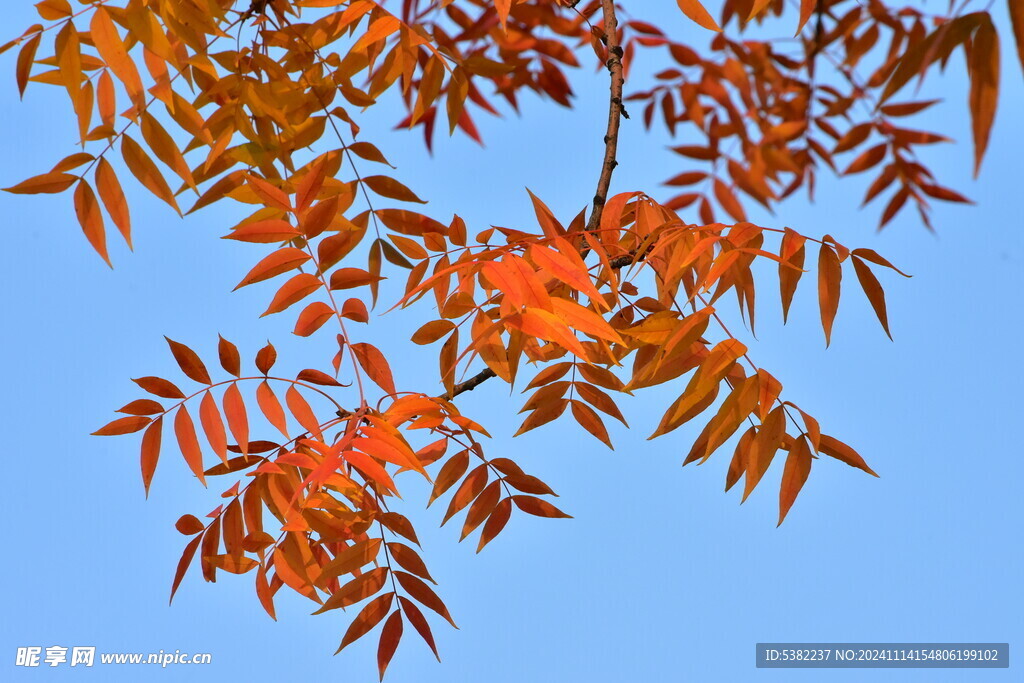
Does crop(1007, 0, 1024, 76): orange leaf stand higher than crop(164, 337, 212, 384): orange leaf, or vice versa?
crop(164, 337, 212, 384): orange leaf

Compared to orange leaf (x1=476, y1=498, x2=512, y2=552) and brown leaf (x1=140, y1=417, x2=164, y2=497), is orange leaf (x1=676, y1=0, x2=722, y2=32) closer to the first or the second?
orange leaf (x1=476, y1=498, x2=512, y2=552)

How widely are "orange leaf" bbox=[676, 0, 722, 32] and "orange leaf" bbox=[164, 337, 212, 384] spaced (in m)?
0.54

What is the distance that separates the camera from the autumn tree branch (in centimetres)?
90

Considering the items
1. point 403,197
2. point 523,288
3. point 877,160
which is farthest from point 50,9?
point 877,160

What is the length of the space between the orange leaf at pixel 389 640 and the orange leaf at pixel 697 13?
604mm

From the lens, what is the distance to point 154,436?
2.73 ft

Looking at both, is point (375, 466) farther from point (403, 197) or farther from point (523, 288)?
point (403, 197)

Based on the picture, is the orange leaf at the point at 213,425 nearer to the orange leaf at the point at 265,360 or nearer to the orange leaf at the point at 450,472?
the orange leaf at the point at 265,360

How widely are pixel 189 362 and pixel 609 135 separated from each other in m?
0.48

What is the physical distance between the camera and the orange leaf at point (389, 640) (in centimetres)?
84

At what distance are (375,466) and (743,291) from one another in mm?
366

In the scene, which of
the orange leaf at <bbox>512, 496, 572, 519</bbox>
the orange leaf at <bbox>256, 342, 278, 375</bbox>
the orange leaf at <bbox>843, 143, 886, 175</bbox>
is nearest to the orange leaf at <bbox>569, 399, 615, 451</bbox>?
the orange leaf at <bbox>512, 496, 572, 519</bbox>

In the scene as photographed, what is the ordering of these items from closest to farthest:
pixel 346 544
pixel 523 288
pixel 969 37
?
pixel 969 37
pixel 523 288
pixel 346 544

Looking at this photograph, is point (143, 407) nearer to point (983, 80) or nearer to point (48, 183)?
point (48, 183)
